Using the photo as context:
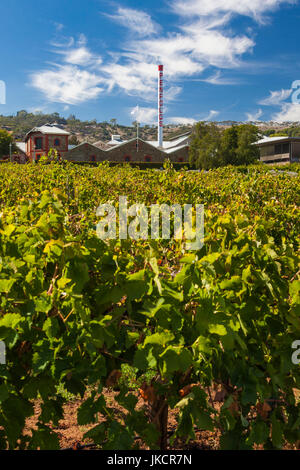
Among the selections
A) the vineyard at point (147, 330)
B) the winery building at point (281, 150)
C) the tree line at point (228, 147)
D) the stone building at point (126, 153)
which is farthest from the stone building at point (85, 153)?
the vineyard at point (147, 330)

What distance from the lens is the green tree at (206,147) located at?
49.5 metres

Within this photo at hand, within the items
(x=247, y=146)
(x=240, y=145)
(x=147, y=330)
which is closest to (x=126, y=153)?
(x=240, y=145)

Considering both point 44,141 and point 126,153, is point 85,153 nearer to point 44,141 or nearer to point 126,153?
point 126,153

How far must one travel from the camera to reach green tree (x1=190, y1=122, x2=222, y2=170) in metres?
49.5

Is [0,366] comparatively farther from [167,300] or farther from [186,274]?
[186,274]

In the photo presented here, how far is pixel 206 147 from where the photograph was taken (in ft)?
164

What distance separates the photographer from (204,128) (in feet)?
168

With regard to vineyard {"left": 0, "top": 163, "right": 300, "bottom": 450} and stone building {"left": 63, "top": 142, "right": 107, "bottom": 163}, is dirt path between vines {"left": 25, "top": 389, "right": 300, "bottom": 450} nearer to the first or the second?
vineyard {"left": 0, "top": 163, "right": 300, "bottom": 450}

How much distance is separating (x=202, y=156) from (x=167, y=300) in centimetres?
4911

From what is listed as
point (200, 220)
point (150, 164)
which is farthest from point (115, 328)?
point (150, 164)

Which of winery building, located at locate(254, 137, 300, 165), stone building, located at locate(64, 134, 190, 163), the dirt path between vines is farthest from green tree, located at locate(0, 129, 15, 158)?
the dirt path between vines

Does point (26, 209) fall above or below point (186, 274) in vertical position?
above

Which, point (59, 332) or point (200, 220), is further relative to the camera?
point (200, 220)
